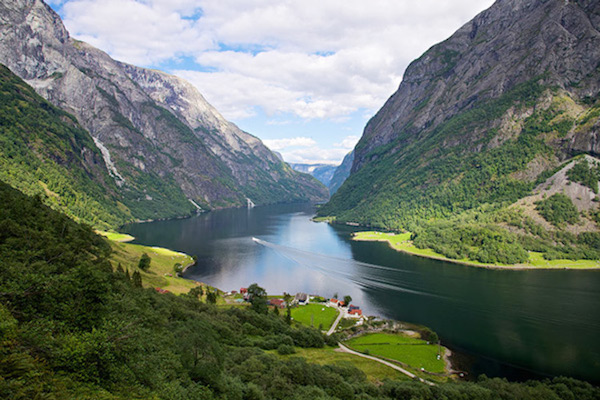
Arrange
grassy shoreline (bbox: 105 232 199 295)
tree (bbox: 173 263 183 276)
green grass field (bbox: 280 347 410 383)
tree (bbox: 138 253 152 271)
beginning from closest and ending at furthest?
1. green grass field (bbox: 280 347 410 383)
2. grassy shoreline (bbox: 105 232 199 295)
3. tree (bbox: 138 253 152 271)
4. tree (bbox: 173 263 183 276)

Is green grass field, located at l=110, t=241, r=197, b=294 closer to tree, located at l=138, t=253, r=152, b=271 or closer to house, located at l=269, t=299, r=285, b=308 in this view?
Result: tree, located at l=138, t=253, r=152, b=271

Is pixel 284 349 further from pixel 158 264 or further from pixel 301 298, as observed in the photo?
pixel 158 264

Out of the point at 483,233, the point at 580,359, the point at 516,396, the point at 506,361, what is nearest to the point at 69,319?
the point at 516,396

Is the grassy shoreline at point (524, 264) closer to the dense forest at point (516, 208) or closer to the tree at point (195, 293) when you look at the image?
the dense forest at point (516, 208)

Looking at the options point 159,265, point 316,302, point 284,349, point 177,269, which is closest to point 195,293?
point 316,302

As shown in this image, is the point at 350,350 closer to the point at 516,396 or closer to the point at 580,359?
the point at 516,396

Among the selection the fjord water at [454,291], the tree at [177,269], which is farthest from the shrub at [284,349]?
the tree at [177,269]

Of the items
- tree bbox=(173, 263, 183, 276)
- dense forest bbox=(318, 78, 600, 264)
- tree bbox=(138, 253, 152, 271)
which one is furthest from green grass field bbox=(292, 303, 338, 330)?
dense forest bbox=(318, 78, 600, 264)
